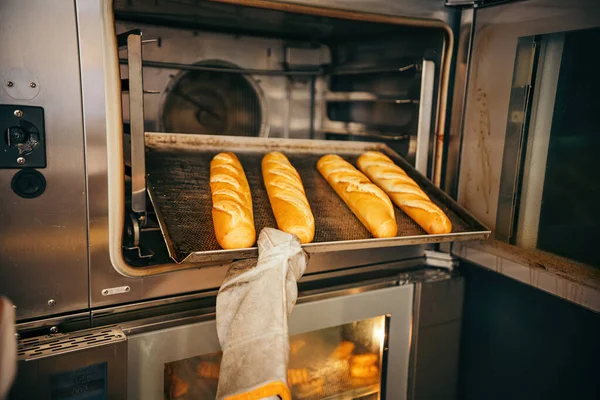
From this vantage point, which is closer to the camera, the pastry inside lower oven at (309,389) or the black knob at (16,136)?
the black knob at (16,136)

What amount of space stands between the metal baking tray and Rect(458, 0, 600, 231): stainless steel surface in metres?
0.17

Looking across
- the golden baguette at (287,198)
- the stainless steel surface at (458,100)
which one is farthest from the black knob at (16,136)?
the stainless steel surface at (458,100)

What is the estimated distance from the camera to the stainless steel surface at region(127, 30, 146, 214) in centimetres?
126

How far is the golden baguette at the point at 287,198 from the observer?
1417 mm

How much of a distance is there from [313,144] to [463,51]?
732 mm

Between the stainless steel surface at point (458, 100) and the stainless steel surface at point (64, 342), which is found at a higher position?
the stainless steel surface at point (458, 100)

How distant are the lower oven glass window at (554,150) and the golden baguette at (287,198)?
0.80 m

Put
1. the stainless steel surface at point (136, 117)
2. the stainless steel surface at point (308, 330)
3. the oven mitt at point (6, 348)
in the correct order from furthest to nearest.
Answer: the stainless steel surface at point (308, 330) → the stainless steel surface at point (136, 117) → the oven mitt at point (6, 348)

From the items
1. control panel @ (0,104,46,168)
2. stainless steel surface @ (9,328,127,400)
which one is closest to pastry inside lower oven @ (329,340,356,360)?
stainless steel surface @ (9,328,127,400)

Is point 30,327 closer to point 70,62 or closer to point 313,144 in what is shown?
point 70,62

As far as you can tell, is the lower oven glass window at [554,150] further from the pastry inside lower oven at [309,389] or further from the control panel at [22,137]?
the control panel at [22,137]

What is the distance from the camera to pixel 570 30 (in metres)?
1.44

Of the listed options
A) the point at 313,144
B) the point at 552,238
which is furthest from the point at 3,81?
the point at 552,238

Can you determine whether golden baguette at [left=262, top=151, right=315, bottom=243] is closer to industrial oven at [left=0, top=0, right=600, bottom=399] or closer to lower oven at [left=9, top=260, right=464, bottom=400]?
industrial oven at [left=0, top=0, right=600, bottom=399]
